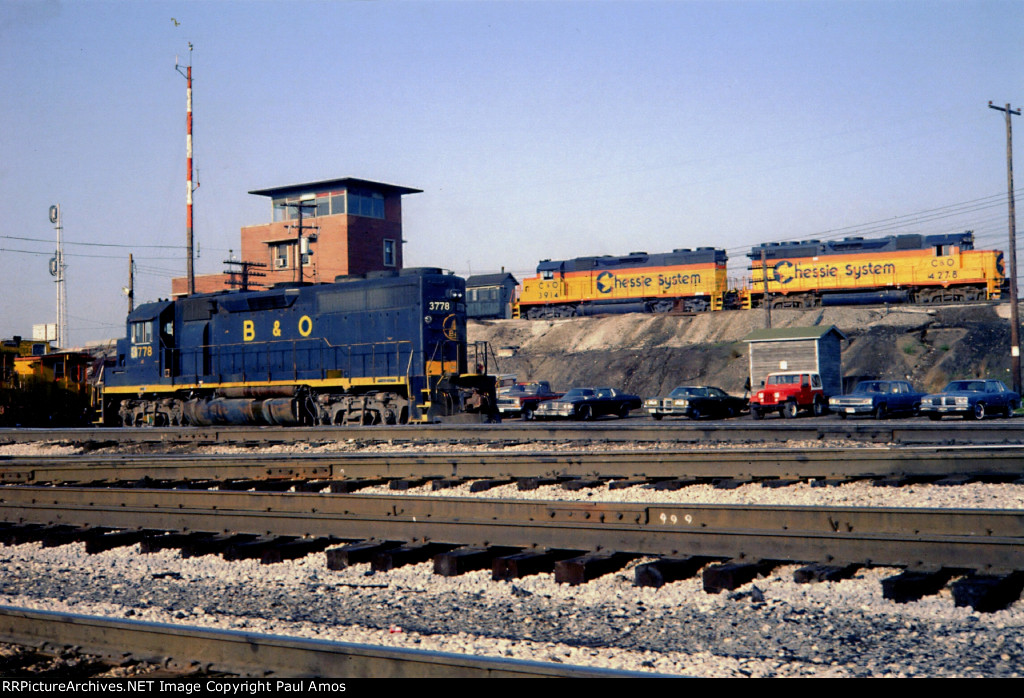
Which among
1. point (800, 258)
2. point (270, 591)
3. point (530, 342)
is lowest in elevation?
point (270, 591)

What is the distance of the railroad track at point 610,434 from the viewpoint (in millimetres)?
14141

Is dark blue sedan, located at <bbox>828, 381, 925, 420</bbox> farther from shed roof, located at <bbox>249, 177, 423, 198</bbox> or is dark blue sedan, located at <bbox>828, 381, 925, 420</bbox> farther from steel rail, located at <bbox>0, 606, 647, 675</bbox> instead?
shed roof, located at <bbox>249, 177, 423, 198</bbox>

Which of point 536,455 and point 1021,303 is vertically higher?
point 1021,303

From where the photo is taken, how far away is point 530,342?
50.9 meters

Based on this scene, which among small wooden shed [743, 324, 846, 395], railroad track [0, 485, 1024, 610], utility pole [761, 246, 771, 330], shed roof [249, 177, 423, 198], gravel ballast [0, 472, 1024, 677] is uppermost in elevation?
shed roof [249, 177, 423, 198]

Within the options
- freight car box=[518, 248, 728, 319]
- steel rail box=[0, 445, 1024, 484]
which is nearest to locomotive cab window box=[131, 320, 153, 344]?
steel rail box=[0, 445, 1024, 484]

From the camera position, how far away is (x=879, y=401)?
24047mm

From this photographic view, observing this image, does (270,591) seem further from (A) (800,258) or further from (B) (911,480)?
(A) (800,258)

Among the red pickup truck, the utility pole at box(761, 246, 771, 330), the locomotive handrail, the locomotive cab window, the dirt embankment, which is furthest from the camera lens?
the utility pole at box(761, 246, 771, 330)

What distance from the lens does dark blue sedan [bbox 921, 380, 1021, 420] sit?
75.3ft

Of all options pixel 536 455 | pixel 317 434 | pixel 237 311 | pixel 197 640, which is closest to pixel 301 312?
pixel 237 311

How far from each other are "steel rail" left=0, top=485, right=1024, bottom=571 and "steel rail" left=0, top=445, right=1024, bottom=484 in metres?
2.66

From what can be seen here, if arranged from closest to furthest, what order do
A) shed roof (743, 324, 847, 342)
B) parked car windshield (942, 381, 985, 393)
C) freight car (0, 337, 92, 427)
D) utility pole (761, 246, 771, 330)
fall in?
parked car windshield (942, 381, 985, 393) < freight car (0, 337, 92, 427) < shed roof (743, 324, 847, 342) < utility pole (761, 246, 771, 330)

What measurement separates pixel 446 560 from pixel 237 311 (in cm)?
1980
